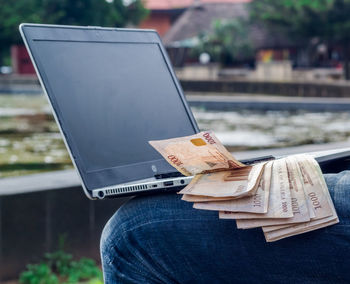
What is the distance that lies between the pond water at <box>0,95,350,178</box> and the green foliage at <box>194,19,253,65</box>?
18.3 meters

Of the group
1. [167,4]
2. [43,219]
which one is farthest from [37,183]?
[167,4]

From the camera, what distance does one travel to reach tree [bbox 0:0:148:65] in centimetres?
3133

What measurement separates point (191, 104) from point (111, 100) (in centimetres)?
1277

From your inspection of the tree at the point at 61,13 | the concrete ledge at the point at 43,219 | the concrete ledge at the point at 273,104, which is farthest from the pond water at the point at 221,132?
the tree at the point at 61,13

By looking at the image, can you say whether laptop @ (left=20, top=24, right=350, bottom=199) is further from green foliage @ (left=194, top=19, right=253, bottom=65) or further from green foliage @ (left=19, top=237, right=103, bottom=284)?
green foliage @ (left=194, top=19, right=253, bottom=65)

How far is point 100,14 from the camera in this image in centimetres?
Result: 3394

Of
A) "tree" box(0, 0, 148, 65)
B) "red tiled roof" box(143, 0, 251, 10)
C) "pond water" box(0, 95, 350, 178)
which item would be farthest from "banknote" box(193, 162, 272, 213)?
"red tiled roof" box(143, 0, 251, 10)

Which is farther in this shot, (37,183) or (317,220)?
(37,183)

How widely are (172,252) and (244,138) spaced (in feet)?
24.7

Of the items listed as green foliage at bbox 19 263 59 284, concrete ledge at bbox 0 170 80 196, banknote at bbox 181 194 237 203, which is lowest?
banknote at bbox 181 194 237 203

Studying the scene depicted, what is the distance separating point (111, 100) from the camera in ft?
4.78

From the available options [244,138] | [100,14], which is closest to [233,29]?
[100,14]

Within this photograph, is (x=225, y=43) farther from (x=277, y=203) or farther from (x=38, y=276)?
(x=277, y=203)

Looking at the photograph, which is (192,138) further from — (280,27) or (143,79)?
(280,27)
